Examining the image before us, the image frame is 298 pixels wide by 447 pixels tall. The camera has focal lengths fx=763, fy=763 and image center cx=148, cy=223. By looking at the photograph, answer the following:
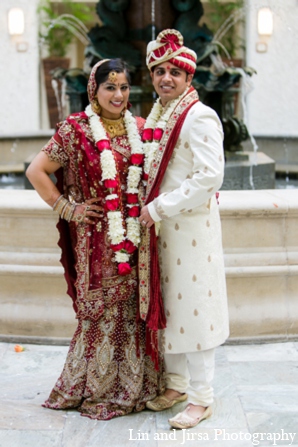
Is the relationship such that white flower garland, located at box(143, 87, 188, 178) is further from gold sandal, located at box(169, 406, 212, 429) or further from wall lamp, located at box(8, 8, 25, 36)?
wall lamp, located at box(8, 8, 25, 36)

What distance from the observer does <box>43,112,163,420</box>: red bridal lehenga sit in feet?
11.7

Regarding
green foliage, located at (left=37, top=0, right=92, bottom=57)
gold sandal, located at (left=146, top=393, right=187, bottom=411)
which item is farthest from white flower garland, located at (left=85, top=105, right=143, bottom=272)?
green foliage, located at (left=37, top=0, right=92, bottom=57)

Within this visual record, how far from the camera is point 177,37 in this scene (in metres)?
3.43

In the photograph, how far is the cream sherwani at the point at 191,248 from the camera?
334 cm

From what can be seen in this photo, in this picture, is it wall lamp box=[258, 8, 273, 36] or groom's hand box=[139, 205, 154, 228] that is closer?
groom's hand box=[139, 205, 154, 228]

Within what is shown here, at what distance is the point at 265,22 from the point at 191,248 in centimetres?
1144

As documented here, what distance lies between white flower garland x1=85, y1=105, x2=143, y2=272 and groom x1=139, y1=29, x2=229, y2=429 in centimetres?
6

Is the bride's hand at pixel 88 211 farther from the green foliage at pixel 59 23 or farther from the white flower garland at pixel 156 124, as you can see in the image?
the green foliage at pixel 59 23

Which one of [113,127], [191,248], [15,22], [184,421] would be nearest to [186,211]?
[191,248]

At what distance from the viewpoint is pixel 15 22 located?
13.8 m

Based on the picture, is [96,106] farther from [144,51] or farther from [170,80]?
[144,51]

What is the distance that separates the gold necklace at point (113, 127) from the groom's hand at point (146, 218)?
415 mm

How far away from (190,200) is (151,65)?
2.15 feet

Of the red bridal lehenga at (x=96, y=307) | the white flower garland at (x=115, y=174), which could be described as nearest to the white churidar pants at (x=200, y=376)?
the red bridal lehenga at (x=96, y=307)
